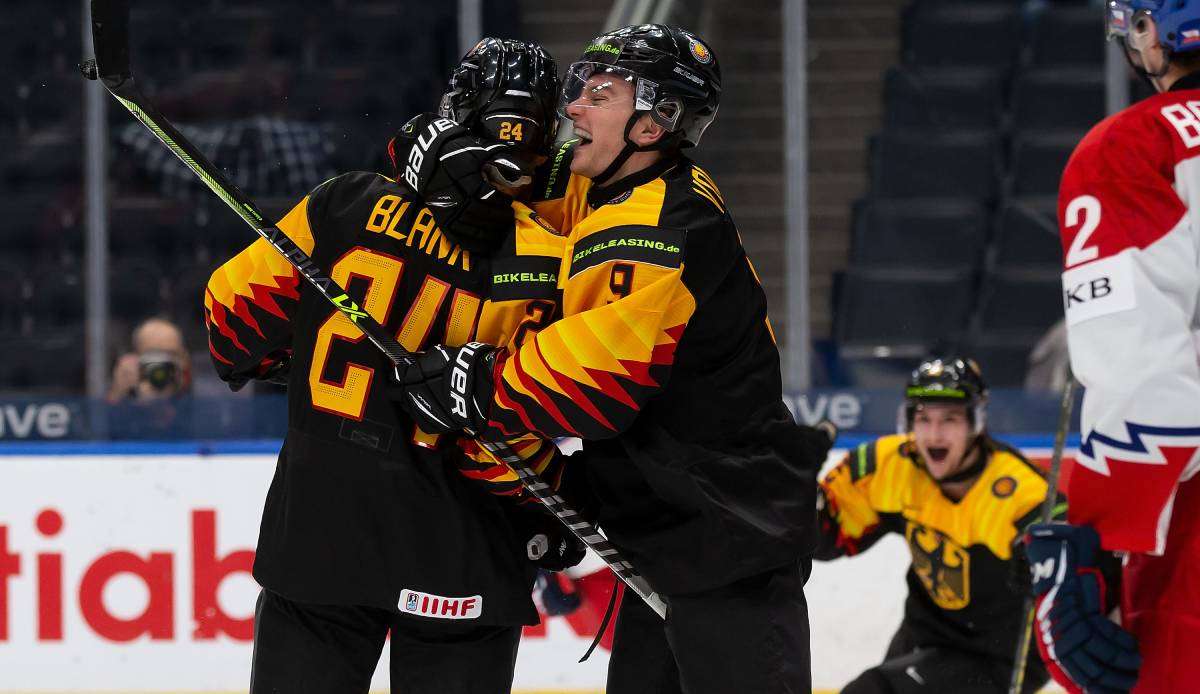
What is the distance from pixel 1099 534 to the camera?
1.59 meters

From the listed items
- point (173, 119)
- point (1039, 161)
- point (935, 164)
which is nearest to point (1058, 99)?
point (1039, 161)

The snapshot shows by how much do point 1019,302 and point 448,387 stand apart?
10.9ft

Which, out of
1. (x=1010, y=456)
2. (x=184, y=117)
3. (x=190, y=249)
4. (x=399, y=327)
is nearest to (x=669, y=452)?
(x=399, y=327)

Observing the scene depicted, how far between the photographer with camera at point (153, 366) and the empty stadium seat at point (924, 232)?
2.14 meters

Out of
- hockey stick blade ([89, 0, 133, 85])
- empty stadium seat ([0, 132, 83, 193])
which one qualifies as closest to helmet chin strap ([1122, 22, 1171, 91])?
hockey stick blade ([89, 0, 133, 85])

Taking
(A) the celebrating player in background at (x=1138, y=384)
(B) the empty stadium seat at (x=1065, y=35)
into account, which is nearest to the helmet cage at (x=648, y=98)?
(A) the celebrating player in background at (x=1138, y=384)

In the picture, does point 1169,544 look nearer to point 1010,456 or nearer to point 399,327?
point 399,327

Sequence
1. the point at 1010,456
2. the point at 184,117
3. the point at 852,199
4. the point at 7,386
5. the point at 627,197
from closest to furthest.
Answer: the point at 627,197, the point at 1010,456, the point at 7,386, the point at 852,199, the point at 184,117

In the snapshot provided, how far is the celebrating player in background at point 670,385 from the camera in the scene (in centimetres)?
191

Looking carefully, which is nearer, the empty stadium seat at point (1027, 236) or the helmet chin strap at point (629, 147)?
the helmet chin strap at point (629, 147)

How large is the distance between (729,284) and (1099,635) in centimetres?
66

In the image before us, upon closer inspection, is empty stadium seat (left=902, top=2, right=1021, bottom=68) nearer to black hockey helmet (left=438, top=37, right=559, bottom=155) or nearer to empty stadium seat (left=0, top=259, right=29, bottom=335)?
empty stadium seat (left=0, top=259, right=29, bottom=335)

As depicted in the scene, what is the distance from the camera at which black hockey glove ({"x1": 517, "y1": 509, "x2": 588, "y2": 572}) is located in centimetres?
220

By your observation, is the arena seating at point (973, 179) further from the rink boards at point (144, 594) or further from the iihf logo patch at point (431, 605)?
the iihf logo patch at point (431, 605)
